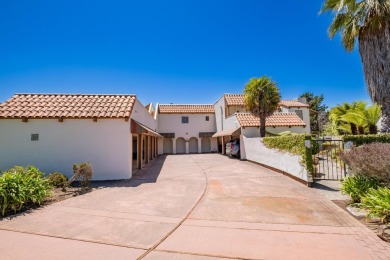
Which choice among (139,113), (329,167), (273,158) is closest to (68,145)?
(139,113)

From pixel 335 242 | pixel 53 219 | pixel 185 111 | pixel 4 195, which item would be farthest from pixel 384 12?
pixel 185 111

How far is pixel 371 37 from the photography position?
36.3 ft

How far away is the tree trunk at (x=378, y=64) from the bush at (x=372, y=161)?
5.59m

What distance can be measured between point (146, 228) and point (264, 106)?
1584 centimetres

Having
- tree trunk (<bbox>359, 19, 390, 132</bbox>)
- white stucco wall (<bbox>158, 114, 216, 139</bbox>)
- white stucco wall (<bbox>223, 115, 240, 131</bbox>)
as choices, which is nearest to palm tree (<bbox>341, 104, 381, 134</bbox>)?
tree trunk (<bbox>359, 19, 390, 132</bbox>)

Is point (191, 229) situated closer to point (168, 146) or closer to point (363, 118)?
point (363, 118)

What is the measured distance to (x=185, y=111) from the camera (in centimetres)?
3347

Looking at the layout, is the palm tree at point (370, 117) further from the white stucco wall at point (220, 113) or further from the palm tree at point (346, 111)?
the white stucco wall at point (220, 113)

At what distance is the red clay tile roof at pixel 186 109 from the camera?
1309 inches

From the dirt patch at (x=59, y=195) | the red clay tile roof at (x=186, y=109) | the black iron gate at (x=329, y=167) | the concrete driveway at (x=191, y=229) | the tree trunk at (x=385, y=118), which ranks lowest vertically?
the concrete driveway at (x=191, y=229)

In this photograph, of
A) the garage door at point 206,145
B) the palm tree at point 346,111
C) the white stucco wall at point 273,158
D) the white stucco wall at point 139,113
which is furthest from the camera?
the garage door at point 206,145

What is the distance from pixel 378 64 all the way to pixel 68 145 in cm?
1761

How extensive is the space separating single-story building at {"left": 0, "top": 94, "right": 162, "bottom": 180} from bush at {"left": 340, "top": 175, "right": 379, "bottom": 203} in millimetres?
10489

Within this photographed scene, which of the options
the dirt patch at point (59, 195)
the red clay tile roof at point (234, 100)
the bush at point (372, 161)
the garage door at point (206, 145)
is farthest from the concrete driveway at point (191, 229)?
the garage door at point (206, 145)
